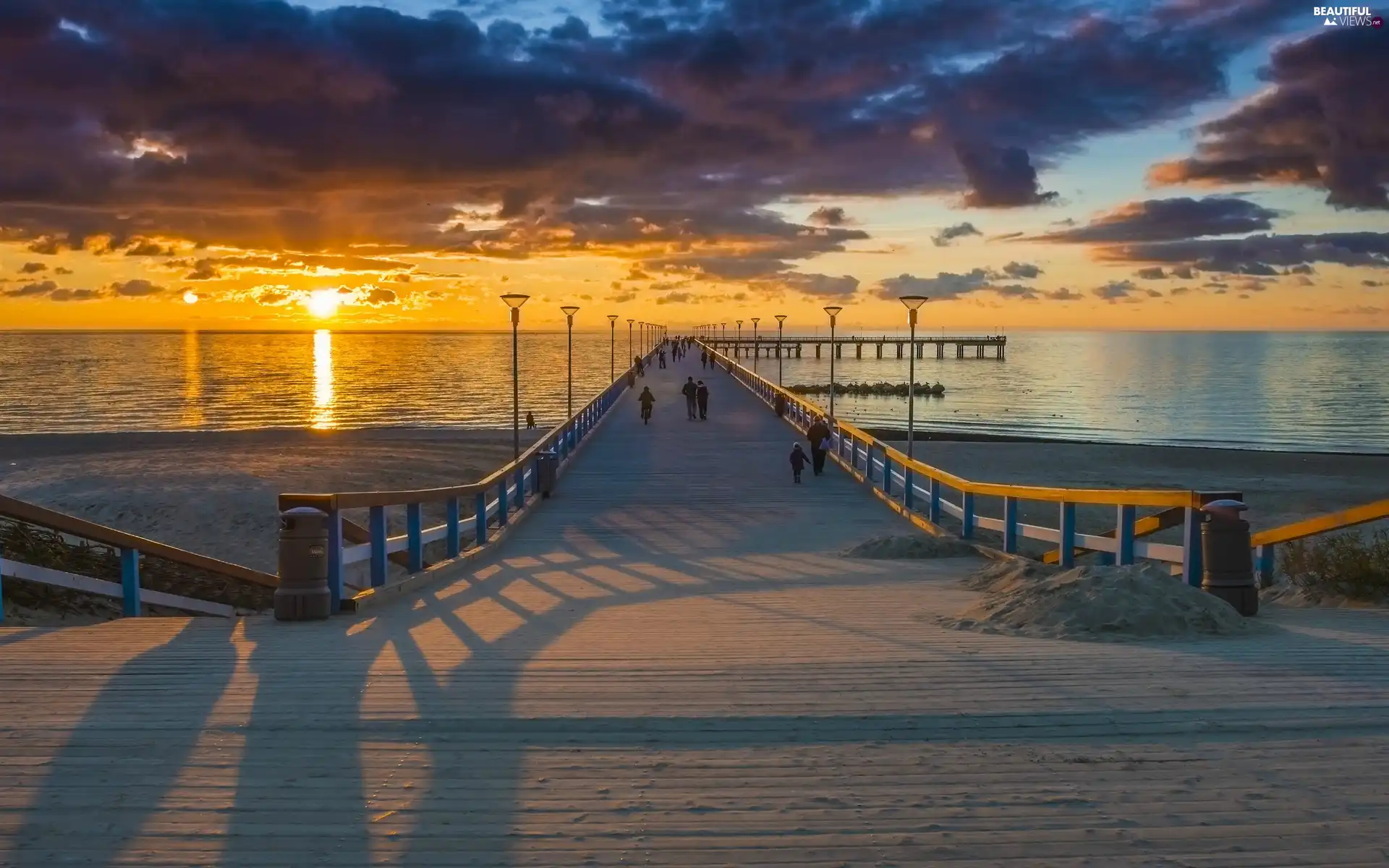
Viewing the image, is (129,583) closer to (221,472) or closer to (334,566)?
(334,566)

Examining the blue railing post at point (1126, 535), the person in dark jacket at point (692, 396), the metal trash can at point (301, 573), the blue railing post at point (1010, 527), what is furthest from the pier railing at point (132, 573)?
the person in dark jacket at point (692, 396)

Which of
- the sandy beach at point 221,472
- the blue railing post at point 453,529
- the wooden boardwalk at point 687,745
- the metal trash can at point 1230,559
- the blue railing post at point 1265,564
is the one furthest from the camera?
the sandy beach at point 221,472

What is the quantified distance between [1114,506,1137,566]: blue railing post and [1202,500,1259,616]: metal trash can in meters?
1.43

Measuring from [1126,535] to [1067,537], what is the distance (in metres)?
1.07

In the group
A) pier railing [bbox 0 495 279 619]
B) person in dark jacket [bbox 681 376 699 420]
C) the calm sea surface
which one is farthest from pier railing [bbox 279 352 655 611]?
the calm sea surface

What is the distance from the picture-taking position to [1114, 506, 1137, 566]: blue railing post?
9227 mm

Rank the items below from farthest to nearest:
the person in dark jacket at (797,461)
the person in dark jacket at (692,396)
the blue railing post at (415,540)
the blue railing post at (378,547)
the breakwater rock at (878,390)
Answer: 1. the breakwater rock at (878,390)
2. the person in dark jacket at (692,396)
3. the person in dark jacket at (797,461)
4. the blue railing post at (415,540)
5. the blue railing post at (378,547)

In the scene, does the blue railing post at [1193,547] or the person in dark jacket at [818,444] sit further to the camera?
the person in dark jacket at [818,444]

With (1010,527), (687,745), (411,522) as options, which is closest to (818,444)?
(1010,527)

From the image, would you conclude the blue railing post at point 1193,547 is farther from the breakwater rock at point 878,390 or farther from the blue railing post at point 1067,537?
the breakwater rock at point 878,390

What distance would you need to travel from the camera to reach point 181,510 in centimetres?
2717

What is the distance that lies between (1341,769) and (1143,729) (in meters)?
0.75

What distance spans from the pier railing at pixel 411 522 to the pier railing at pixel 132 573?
4.36 ft

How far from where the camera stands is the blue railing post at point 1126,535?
9227 mm
